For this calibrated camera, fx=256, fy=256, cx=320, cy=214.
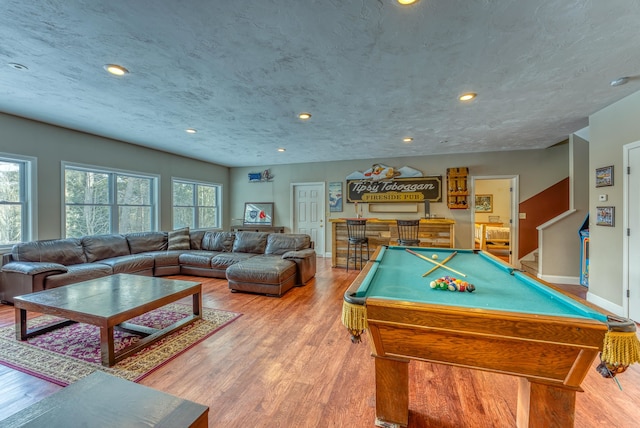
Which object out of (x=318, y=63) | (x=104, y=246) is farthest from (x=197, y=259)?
(x=318, y=63)

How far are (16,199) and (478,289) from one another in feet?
19.2

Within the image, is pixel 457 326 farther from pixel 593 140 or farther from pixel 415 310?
pixel 593 140

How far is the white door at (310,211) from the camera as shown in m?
6.92

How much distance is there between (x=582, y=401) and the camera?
5.61ft

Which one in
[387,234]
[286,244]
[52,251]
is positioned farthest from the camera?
[387,234]

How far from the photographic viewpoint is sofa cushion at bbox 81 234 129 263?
4133 mm

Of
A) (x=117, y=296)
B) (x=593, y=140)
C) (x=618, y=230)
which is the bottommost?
(x=117, y=296)

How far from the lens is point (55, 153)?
4.04 metres

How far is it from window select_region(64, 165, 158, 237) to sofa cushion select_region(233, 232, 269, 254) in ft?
6.80

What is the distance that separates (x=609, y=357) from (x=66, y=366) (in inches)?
134

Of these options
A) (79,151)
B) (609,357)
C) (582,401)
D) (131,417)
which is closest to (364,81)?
(609,357)

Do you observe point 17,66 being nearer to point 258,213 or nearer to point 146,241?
point 146,241

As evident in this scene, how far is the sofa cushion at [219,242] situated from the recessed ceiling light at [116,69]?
3405mm

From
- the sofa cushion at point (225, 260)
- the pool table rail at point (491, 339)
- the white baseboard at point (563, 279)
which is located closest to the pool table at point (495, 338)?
the pool table rail at point (491, 339)
